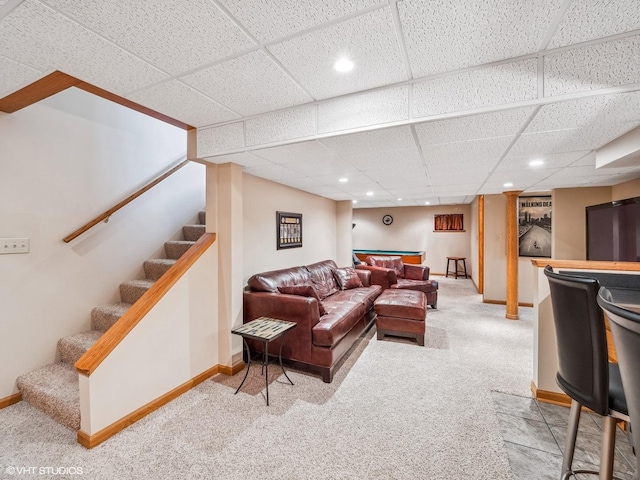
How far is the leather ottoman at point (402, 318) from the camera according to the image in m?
3.49

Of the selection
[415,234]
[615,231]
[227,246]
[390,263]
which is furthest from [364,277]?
[415,234]

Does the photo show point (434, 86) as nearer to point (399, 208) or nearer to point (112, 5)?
point (112, 5)

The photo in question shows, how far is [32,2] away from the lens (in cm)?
109

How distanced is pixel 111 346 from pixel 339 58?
7.70 ft

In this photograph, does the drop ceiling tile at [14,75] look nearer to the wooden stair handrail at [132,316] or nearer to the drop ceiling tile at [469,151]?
the wooden stair handrail at [132,316]

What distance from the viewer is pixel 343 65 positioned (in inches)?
59.0

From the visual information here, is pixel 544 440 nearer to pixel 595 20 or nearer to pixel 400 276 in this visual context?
pixel 595 20

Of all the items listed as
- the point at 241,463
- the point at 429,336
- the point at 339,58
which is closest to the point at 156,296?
the point at 241,463

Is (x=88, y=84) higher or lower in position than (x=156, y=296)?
higher

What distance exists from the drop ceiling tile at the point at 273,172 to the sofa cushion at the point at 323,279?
1540 millimetres

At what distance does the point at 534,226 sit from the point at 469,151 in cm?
404

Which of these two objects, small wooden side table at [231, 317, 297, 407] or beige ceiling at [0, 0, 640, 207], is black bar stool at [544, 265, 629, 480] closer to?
beige ceiling at [0, 0, 640, 207]

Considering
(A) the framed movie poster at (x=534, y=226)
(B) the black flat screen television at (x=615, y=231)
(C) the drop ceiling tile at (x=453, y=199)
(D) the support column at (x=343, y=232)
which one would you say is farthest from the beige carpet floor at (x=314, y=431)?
(C) the drop ceiling tile at (x=453, y=199)

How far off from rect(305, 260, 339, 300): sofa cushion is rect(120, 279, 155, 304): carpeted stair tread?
7.14 ft
